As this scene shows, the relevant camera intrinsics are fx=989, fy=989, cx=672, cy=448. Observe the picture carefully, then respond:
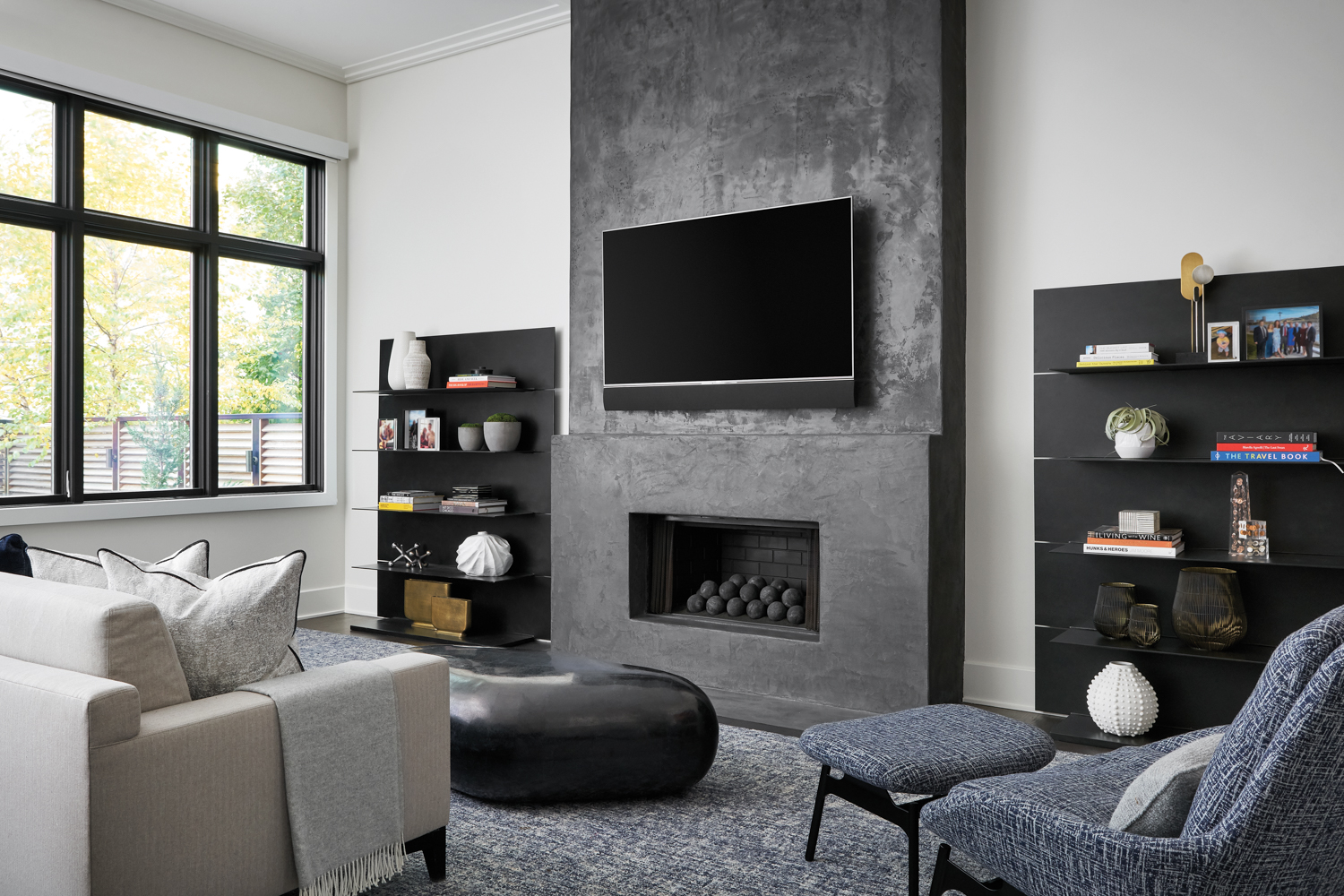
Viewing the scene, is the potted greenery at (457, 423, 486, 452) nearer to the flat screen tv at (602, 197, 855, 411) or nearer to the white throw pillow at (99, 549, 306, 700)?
the flat screen tv at (602, 197, 855, 411)

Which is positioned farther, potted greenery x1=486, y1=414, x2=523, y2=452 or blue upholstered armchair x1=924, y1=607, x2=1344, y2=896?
potted greenery x1=486, y1=414, x2=523, y2=452

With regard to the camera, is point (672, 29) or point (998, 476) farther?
point (672, 29)

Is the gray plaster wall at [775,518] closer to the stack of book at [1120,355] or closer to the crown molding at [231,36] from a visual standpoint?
the stack of book at [1120,355]

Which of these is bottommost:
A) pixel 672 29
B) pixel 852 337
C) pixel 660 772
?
pixel 660 772

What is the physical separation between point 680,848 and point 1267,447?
243cm

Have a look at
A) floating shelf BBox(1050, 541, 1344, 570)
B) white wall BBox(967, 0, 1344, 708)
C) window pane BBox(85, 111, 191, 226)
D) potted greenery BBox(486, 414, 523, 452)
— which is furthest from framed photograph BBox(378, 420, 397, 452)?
floating shelf BBox(1050, 541, 1344, 570)

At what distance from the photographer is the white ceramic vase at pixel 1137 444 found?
3592 millimetres

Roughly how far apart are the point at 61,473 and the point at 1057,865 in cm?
495

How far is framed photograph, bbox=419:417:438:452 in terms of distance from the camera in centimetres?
558

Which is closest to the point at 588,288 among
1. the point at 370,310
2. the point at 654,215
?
the point at 654,215

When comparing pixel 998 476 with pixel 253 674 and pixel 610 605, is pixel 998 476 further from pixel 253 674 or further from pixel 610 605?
pixel 253 674

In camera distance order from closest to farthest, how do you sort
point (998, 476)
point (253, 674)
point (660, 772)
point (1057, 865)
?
1. point (1057, 865)
2. point (253, 674)
3. point (660, 772)
4. point (998, 476)

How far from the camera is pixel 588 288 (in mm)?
4824

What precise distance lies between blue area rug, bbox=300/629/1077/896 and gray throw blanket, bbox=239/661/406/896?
0.24 metres
